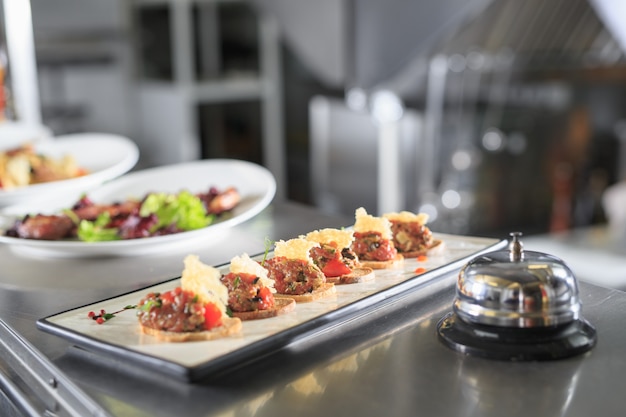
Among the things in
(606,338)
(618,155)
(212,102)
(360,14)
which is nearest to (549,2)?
(360,14)

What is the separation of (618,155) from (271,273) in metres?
2.85

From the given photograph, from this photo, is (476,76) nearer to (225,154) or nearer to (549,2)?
(549,2)

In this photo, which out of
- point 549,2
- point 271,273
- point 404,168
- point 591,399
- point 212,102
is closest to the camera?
point 591,399

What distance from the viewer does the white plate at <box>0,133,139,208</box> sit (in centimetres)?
172

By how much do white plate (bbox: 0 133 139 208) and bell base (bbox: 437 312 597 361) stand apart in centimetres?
101

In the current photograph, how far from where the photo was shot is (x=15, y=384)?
0.92 meters

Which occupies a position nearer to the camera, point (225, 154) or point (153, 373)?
point (153, 373)

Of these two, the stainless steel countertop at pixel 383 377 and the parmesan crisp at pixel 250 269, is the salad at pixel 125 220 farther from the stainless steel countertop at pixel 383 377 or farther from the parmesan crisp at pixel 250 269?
the parmesan crisp at pixel 250 269

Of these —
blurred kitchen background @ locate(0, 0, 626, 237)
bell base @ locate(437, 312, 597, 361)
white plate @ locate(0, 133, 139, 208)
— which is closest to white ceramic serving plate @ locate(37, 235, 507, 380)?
bell base @ locate(437, 312, 597, 361)

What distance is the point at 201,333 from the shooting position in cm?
84

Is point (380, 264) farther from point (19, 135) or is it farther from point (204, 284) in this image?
point (19, 135)

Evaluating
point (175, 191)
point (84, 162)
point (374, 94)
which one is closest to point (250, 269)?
point (175, 191)

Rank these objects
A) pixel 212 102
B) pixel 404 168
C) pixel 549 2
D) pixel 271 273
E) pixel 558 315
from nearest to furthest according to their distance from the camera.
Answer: pixel 558 315, pixel 271 273, pixel 549 2, pixel 404 168, pixel 212 102

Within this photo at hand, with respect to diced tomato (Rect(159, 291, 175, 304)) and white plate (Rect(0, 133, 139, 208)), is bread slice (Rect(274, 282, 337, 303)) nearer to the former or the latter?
diced tomato (Rect(159, 291, 175, 304))
